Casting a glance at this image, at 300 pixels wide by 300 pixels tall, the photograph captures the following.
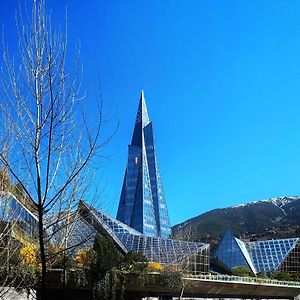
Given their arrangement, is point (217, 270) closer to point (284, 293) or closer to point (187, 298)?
point (284, 293)

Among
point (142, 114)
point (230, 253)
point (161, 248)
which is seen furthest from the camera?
point (142, 114)

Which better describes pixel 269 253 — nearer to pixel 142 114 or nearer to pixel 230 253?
pixel 230 253

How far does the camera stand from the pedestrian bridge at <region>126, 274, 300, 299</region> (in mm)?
36812

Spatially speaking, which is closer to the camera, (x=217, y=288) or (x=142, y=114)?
(x=217, y=288)

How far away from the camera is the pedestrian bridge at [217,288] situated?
36812 millimetres

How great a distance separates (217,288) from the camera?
43938 millimetres

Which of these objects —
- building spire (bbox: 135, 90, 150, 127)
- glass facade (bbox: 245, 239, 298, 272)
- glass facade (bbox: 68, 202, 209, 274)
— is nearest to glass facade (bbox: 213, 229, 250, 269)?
glass facade (bbox: 245, 239, 298, 272)

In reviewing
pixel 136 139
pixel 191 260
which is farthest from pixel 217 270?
pixel 136 139

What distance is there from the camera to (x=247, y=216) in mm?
192875

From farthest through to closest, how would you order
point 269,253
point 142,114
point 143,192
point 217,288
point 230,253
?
point 142,114 < point 143,192 < point 230,253 < point 269,253 < point 217,288

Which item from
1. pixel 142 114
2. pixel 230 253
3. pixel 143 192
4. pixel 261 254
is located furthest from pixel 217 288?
pixel 142 114

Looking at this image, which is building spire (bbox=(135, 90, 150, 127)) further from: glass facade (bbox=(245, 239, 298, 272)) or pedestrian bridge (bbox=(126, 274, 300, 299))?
pedestrian bridge (bbox=(126, 274, 300, 299))

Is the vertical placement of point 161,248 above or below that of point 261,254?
above

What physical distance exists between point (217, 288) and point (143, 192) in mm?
58527
